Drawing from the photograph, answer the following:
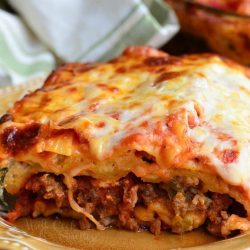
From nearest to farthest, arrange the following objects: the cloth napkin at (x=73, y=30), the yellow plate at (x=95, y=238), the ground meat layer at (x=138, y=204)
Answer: the yellow plate at (x=95, y=238)
the ground meat layer at (x=138, y=204)
the cloth napkin at (x=73, y=30)

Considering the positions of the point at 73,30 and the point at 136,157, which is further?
the point at 73,30

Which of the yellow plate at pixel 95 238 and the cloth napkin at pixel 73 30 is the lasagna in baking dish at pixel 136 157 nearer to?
the yellow plate at pixel 95 238

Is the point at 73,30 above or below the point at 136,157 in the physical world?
below

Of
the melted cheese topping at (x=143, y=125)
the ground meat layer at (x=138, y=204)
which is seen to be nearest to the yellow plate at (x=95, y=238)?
the ground meat layer at (x=138, y=204)

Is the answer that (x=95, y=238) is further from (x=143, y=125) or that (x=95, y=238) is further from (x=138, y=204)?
(x=143, y=125)

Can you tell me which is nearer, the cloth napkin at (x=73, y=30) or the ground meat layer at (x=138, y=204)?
the ground meat layer at (x=138, y=204)

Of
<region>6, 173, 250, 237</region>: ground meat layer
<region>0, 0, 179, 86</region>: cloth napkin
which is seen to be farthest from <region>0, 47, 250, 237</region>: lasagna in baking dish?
<region>0, 0, 179, 86</region>: cloth napkin

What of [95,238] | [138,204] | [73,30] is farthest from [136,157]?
[73,30]

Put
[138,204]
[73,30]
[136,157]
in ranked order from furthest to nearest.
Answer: [73,30], [138,204], [136,157]

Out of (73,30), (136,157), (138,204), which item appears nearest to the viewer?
(136,157)
